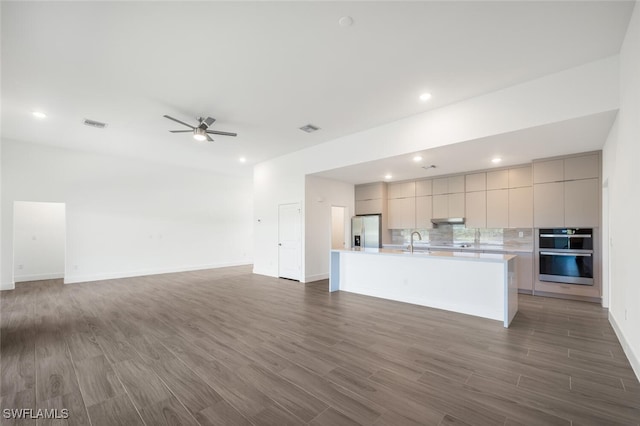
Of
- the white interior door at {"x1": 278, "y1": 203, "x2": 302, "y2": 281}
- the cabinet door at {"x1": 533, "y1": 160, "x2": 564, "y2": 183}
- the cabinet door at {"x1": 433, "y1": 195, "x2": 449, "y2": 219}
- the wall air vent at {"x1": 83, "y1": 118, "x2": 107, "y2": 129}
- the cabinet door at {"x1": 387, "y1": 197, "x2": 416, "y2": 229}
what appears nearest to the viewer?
the wall air vent at {"x1": 83, "y1": 118, "x2": 107, "y2": 129}

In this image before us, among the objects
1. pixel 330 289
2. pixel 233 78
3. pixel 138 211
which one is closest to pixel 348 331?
pixel 330 289

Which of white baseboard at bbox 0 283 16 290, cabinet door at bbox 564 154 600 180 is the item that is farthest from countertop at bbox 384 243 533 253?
white baseboard at bbox 0 283 16 290

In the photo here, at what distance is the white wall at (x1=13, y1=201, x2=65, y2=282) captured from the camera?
23.7ft

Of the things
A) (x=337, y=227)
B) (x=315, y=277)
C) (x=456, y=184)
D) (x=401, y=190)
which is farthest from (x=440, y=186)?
(x=315, y=277)

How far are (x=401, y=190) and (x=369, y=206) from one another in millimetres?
1015

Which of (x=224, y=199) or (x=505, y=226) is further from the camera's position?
(x=224, y=199)

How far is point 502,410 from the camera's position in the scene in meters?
2.01

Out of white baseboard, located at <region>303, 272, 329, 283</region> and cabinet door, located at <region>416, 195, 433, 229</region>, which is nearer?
white baseboard, located at <region>303, 272, 329, 283</region>

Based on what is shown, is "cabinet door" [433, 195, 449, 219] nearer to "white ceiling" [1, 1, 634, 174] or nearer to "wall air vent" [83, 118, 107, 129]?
"white ceiling" [1, 1, 634, 174]

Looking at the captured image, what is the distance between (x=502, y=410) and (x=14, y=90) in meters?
6.78

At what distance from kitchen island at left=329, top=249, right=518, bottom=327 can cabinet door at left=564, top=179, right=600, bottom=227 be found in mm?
1853

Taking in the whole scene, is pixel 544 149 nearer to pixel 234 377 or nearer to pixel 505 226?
pixel 505 226

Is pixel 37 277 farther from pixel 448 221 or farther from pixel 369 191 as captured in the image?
pixel 448 221

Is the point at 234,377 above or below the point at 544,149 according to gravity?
below
